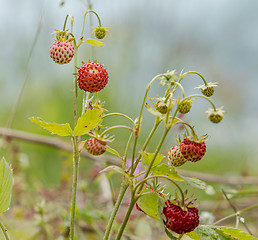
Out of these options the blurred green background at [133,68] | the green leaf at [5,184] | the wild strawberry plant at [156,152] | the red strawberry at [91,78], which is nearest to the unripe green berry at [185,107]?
the wild strawberry plant at [156,152]

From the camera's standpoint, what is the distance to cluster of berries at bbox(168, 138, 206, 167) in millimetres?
511

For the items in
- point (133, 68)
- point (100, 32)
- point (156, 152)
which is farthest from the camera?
point (133, 68)

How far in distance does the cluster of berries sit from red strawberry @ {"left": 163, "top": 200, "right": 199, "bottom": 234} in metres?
0.06

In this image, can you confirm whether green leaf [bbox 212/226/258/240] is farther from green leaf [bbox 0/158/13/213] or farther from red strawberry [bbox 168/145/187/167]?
green leaf [bbox 0/158/13/213]

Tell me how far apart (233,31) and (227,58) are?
0.89 ft

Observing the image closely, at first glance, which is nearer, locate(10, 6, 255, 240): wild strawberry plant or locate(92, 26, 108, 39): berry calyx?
locate(10, 6, 255, 240): wild strawberry plant

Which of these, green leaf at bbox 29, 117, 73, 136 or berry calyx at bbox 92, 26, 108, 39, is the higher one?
berry calyx at bbox 92, 26, 108, 39

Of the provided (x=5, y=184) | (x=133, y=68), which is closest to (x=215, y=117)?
(x=5, y=184)

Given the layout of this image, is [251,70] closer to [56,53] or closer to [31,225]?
[31,225]

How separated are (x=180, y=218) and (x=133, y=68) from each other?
5.88ft

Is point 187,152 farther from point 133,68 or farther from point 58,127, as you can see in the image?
point 133,68

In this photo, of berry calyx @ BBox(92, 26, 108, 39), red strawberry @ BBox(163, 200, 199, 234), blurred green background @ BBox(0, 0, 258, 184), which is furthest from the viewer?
blurred green background @ BBox(0, 0, 258, 184)

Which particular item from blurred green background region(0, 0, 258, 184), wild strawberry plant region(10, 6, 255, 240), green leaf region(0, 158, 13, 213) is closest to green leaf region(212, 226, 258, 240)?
wild strawberry plant region(10, 6, 255, 240)

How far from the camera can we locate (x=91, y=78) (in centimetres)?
52
